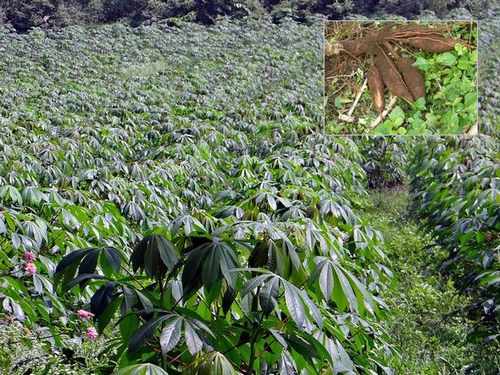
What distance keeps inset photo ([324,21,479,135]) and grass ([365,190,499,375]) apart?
633mm

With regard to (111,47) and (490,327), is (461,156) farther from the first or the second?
(111,47)

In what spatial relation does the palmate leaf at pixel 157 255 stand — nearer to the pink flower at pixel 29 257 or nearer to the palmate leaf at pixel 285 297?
the palmate leaf at pixel 285 297

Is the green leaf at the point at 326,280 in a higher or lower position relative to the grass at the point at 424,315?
higher

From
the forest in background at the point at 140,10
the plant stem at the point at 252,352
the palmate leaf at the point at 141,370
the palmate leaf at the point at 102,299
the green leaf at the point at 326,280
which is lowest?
the forest in background at the point at 140,10

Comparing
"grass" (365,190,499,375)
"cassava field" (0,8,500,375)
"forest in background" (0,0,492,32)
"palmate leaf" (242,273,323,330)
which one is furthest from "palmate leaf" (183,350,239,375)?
"forest in background" (0,0,492,32)

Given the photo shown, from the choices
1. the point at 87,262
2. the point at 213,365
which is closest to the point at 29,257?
the point at 87,262

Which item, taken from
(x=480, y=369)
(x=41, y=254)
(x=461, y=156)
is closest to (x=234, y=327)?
(x=41, y=254)

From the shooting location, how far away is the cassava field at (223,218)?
1249mm

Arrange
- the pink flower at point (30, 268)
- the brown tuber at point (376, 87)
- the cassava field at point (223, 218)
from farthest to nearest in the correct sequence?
the brown tuber at point (376, 87)
the pink flower at point (30, 268)
the cassava field at point (223, 218)

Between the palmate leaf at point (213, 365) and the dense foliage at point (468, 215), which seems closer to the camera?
the palmate leaf at point (213, 365)

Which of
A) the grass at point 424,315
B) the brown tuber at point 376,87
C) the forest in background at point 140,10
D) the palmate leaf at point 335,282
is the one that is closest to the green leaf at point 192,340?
the palmate leaf at point 335,282

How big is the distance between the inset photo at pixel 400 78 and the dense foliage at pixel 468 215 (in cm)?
30

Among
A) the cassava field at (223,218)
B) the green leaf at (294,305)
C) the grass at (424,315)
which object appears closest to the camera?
the green leaf at (294,305)

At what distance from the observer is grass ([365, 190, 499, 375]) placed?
2.73m
